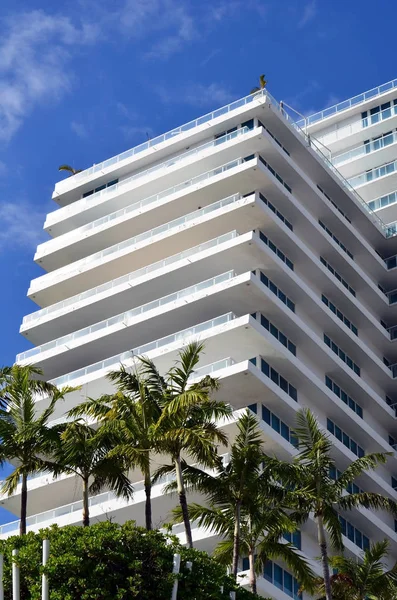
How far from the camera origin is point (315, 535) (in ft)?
196

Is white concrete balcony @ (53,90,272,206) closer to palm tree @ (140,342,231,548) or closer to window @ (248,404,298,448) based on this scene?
window @ (248,404,298,448)

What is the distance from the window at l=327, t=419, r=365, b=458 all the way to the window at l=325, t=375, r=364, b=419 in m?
1.99

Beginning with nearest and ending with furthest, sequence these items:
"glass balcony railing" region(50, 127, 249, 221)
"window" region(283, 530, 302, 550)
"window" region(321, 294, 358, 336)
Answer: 1. "window" region(283, 530, 302, 550)
2. "glass balcony railing" region(50, 127, 249, 221)
3. "window" region(321, 294, 358, 336)

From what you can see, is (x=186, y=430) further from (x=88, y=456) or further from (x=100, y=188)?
(x=100, y=188)

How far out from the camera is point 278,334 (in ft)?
213

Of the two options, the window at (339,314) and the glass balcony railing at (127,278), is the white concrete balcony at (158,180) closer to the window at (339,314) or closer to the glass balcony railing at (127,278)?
the glass balcony railing at (127,278)

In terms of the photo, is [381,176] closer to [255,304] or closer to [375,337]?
[375,337]

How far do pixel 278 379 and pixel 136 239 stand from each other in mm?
12001

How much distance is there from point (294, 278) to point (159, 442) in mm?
26783

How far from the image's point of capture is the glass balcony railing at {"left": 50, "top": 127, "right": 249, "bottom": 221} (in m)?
70.4

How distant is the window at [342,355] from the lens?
231ft

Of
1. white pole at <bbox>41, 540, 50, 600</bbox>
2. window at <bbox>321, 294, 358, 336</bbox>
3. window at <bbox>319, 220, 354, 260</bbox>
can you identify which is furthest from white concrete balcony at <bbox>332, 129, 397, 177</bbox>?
white pole at <bbox>41, 540, 50, 600</bbox>

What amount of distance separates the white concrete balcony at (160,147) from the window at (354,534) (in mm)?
23280

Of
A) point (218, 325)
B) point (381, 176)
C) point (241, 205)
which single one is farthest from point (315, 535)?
point (381, 176)
